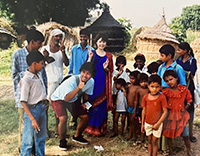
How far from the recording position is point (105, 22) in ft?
9.53

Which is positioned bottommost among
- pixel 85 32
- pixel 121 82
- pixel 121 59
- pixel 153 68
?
pixel 121 82

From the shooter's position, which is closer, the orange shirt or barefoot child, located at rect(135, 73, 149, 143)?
the orange shirt

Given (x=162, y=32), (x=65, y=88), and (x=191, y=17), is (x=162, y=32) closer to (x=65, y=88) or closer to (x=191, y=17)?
(x=191, y=17)

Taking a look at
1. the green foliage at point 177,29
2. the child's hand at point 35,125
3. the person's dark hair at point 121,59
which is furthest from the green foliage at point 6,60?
the green foliage at point 177,29

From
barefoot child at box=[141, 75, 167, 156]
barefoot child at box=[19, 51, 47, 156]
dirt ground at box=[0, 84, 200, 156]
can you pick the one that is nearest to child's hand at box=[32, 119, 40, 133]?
barefoot child at box=[19, 51, 47, 156]

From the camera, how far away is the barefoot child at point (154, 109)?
91.7 inches

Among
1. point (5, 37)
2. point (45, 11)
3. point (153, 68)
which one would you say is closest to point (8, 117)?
point (5, 37)

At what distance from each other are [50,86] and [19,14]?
86cm

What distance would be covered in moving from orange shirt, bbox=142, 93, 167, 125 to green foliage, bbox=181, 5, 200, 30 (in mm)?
1257

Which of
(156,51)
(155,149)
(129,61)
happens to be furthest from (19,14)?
(155,149)

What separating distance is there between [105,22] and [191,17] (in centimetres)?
113

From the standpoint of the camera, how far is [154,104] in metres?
2.34

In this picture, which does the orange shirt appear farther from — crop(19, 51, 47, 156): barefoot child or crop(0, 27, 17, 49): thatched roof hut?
crop(0, 27, 17, 49): thatched roof hut

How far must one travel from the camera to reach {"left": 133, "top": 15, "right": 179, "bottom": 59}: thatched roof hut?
9.71 feet
